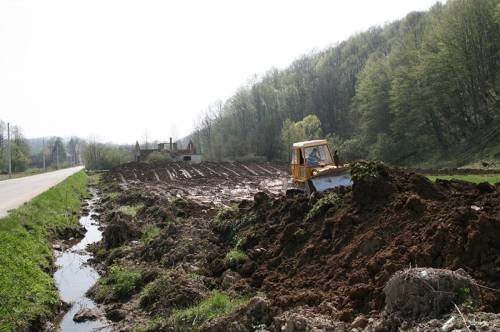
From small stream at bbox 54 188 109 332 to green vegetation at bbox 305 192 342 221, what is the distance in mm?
5449

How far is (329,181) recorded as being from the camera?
1460 centimetres

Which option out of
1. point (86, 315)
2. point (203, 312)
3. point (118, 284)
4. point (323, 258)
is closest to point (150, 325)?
point (203, 312)

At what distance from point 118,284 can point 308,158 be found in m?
8.29

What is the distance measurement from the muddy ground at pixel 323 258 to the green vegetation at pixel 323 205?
3cm

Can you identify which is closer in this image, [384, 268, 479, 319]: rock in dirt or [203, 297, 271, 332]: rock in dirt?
[384, 268, 479, 319]: rock in dirt

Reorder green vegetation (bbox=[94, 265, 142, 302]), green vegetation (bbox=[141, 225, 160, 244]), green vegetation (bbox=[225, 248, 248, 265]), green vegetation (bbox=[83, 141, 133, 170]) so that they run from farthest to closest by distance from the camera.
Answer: green vegetation (bbox=[83, 141, 133, 170]), green vegetation (bbox=[141, 225, 160, 244]), green vegetation (bbox=[225, 248, 248, 265]), green vegetation (bbox=[94, 265, 142, 302])

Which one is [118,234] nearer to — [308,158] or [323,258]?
[308,158]

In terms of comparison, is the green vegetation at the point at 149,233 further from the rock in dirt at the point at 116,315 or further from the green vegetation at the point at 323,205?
the green vegetation at the point at 323,205

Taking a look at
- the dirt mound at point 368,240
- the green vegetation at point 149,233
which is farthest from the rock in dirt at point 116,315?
the green vegetation at point 149,233

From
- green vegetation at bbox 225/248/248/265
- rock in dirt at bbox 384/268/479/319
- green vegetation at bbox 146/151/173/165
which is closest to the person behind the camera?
rock in dirt at bbox 384/268/479/319

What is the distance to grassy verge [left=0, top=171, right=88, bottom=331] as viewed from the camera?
8984 millimetres

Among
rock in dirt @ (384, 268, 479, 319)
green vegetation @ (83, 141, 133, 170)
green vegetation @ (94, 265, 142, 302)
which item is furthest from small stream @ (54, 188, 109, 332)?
green vegetation @ (83, 141, 133, 170)

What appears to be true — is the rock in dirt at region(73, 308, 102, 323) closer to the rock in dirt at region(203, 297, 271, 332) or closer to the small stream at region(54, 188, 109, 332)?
the small stream at region(54, 188, 109, 332)

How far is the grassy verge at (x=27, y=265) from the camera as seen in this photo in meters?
8.98
